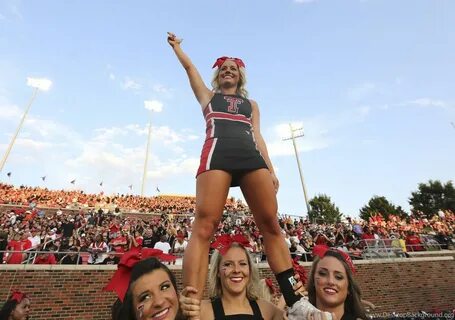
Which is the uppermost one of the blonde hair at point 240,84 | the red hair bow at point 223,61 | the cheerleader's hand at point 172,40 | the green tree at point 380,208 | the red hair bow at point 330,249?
the green tree at point 380,208

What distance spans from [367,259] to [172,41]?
14381 mm

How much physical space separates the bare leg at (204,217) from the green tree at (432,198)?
50.3m

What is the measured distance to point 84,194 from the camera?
2941 cm

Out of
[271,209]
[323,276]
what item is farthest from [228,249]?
[323,276]

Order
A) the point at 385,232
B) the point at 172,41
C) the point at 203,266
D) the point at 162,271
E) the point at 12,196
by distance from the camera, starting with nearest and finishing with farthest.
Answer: the point at 162,271 → the point at 203,266 → the point at 172,41 → the point at 385,232 → the point at 12,196

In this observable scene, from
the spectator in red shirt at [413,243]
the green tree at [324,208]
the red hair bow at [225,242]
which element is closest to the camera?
the red hair bow at [225,242]

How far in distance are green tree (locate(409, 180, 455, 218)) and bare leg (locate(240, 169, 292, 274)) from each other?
49.9 meters

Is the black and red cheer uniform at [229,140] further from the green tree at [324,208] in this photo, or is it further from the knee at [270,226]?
the green tree at [324,208]

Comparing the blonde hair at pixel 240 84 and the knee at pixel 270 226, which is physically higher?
the blonde hair at pixel 240 84

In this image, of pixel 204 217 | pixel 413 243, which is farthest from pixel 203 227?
pixel 413 243

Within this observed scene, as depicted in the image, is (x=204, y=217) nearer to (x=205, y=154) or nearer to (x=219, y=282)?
(x=205, y=154)

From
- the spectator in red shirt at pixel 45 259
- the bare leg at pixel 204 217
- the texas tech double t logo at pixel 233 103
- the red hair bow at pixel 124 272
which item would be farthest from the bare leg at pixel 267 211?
the spectator in red shirt at pixel 45 259

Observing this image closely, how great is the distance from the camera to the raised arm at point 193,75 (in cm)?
302

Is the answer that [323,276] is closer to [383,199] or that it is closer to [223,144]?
[223,144]
